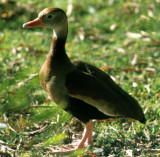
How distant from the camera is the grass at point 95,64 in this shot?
9.68 feet

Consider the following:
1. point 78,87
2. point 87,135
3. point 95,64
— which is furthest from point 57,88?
point 95,64

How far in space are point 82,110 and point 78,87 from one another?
0.24 meters

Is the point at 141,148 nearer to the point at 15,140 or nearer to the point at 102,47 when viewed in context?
the point at 15,140

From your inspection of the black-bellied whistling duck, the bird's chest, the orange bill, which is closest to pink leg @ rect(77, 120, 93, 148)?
the black-bellied whistling duck

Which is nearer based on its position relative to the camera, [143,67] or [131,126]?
[131,126]

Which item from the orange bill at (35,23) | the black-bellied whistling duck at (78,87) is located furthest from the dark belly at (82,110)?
the orange bill at (35,23)

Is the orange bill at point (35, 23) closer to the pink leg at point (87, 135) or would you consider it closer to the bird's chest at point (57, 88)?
the bird's chest at point (57, 88)

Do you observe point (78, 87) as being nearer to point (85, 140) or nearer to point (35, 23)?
point (85, 140)

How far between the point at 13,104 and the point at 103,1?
6.47 metres

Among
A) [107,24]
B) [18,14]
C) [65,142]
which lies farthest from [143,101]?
[18,14]

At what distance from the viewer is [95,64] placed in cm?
521

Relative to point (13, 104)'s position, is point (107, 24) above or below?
below

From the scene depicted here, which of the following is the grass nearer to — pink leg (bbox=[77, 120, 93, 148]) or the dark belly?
pink leg (bbox=[77, 120, 93, 148])

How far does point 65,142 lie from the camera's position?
3.44 meters
